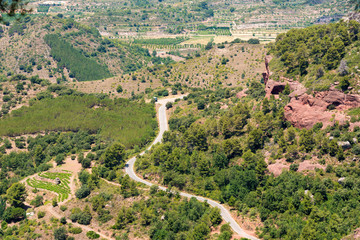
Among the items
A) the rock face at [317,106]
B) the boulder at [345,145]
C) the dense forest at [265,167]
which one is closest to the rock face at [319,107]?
the rock face at [317,106]

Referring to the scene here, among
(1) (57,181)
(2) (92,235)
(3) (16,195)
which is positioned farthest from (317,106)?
(3) (16,195)

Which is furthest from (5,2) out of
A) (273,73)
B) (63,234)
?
(273,73)

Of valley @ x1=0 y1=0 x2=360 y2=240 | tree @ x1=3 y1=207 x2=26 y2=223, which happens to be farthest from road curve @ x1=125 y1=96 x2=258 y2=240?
tree @ x1=3 y1=207 x2=26 y2=223

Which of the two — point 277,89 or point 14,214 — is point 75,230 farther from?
point 277,89

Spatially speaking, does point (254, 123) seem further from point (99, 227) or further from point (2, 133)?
point (2, 133)

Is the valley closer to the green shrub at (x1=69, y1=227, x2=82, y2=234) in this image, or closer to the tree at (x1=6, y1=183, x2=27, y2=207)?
the green shrub at (x1=69, y1=227, x2=82, y2=234)

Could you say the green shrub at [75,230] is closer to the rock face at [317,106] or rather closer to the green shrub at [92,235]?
the green shrub at [92,235]
